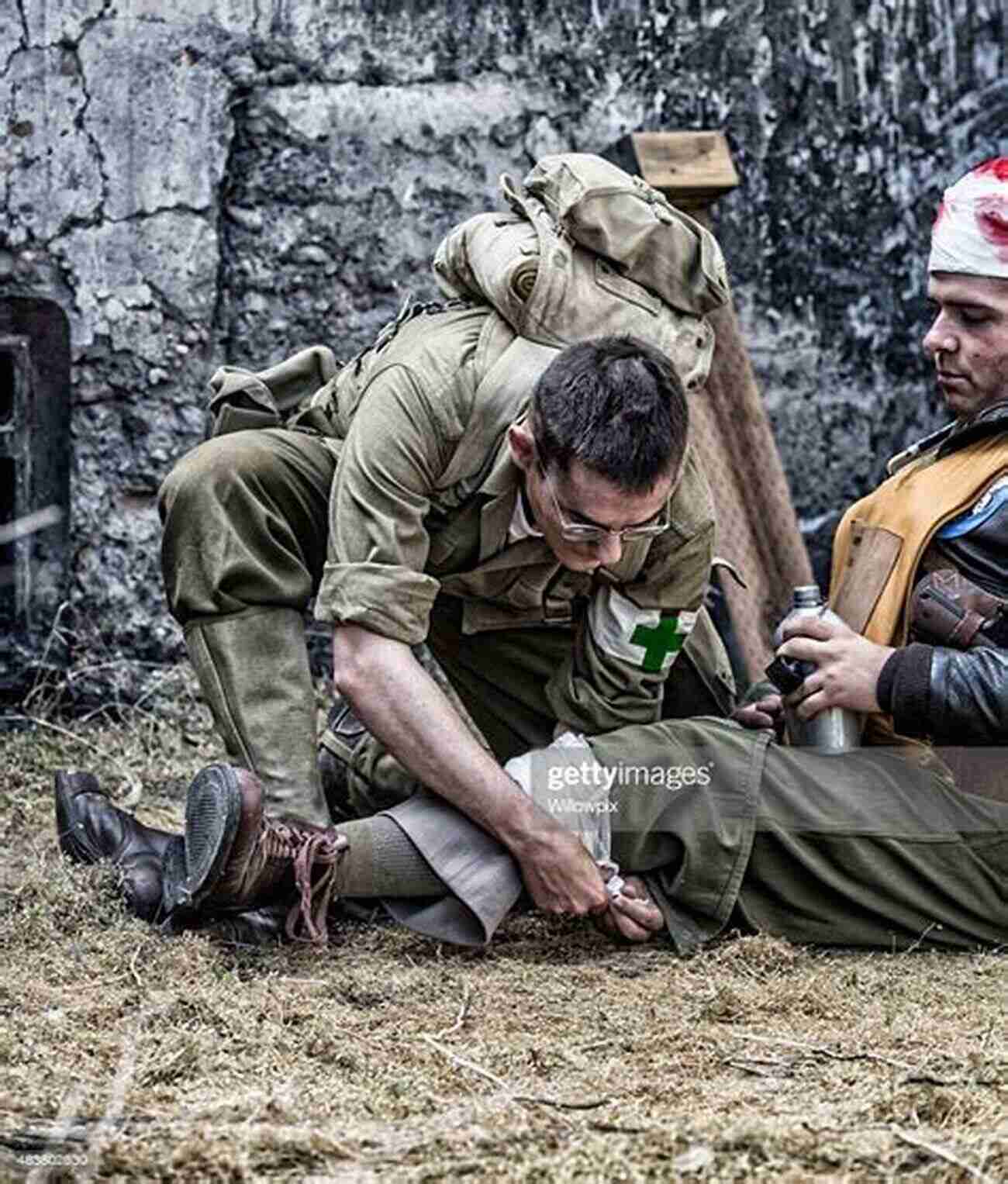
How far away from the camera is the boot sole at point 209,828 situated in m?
3.35

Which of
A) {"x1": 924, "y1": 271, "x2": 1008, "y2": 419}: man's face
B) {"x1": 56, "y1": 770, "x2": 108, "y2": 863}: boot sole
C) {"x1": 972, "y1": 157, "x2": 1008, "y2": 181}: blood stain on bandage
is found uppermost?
{"x1": 972, "y1": 157, "x2": 1008, "y2": 181}: blood stain on bandage

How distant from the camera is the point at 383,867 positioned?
3648 mm

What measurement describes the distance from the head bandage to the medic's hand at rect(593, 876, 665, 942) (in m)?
1.34

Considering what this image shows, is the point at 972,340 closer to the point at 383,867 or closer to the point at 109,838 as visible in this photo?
the point at 383,867

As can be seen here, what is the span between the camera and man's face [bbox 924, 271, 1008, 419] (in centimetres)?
396

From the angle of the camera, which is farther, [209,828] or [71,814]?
[71,814]

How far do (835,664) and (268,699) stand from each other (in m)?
1.04

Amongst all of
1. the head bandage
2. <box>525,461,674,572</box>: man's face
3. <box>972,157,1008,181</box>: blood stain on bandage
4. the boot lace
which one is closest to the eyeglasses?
<box>525,461,674,572</box>: man's face

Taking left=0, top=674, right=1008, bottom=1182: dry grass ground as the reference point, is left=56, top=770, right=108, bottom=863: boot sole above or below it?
below

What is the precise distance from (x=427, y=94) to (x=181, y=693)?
1.65 m

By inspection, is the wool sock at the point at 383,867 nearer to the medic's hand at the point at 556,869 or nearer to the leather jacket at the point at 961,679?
the medic's hand at the point at 556,869

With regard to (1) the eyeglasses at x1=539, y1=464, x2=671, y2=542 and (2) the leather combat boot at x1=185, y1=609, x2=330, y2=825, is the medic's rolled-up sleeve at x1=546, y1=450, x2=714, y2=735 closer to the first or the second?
(1) the eyeglasses at x1=539, y1=464, x2=671, y2=542

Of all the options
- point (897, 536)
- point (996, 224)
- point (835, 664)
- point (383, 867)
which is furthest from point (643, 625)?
point (996, 224)

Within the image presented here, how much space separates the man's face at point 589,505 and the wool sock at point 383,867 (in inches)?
23.1
